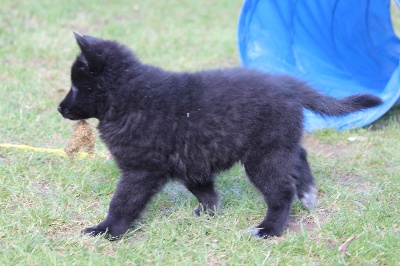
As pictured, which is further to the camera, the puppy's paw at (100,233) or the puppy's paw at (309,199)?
the puppy's paw at (309,199)

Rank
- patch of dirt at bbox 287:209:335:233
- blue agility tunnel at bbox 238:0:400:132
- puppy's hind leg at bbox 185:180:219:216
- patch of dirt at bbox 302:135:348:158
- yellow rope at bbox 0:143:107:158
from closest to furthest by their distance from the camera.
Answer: patch of dirt at bbox 287:209:335:233, puppy's hind leg at bbox 185:180:219:216, yellow rope at bbox 0:143:107:158, patch of dirt at bbox 302:135:348:158, blue agility tunnel at bbox 238:0:400:132

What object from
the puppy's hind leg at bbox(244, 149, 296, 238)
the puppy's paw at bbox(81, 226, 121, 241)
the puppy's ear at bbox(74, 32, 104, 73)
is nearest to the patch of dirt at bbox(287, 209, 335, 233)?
the puppy's hind leg at bbox(244, 149, 296, 238)

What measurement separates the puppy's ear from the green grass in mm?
971

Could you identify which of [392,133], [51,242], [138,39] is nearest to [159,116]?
[51,242]

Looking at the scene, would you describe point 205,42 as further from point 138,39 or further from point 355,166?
Result: point 355,166

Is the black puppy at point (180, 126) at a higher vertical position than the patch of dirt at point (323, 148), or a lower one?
higher

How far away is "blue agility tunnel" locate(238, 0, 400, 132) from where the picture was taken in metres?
6.31

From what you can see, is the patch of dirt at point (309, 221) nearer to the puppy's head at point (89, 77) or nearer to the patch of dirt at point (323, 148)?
the patch of dirt at point (323, 148)

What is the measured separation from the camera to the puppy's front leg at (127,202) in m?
3.47

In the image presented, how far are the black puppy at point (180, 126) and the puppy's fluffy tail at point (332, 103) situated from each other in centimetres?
13

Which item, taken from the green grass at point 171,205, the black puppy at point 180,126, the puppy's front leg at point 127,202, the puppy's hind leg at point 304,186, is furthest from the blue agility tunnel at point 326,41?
the puppy's front leg at point 127,202

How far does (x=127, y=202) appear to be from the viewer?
3.47m

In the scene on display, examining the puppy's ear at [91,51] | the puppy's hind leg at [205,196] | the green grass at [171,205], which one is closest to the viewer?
the green grass at [171,205]

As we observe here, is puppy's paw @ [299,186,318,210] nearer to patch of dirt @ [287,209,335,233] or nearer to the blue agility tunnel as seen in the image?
patch of dirt @ [287,209,335,233]
